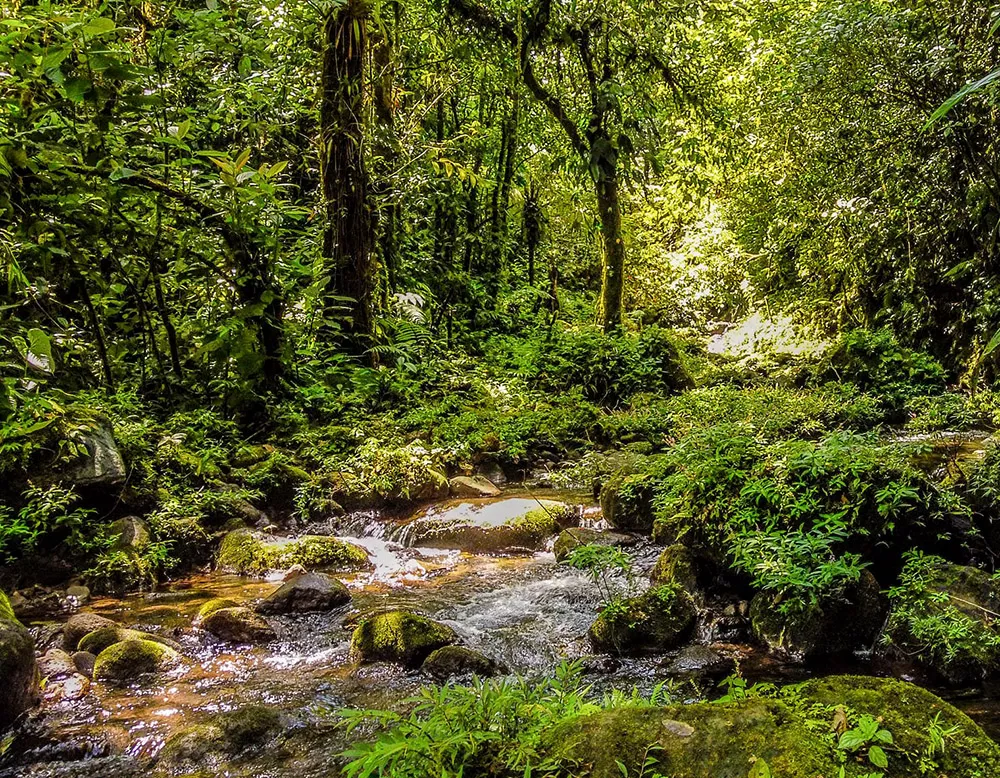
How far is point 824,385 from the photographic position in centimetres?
1112

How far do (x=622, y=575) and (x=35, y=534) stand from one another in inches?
197

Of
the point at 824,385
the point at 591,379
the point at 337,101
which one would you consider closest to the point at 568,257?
the point at 591,379

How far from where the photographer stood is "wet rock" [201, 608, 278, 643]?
489 cm

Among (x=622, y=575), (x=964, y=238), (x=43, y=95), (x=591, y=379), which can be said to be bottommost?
(x=622, y=575)

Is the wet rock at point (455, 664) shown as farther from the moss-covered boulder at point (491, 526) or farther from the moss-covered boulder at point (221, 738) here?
the moss-covered boulder at point (491, 526)

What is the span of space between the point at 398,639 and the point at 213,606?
1.73 m

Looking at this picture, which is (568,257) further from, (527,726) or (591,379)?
(527,726)

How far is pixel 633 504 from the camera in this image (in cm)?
693

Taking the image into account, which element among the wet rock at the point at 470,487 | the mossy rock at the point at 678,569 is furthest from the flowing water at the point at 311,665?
the wet rock at the point at 470,487

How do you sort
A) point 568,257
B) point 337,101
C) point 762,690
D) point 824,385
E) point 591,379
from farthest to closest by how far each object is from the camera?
point 568,257
point 591,379
point 824,385
point 337,101
point 762,690

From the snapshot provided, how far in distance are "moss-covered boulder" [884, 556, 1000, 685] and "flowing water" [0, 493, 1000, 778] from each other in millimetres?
291

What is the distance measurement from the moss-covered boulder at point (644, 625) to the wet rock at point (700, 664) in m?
0.17

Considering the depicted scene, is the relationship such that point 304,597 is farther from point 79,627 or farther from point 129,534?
point 129,534

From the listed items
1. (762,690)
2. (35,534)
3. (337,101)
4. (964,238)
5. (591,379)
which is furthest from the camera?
(591,379)
